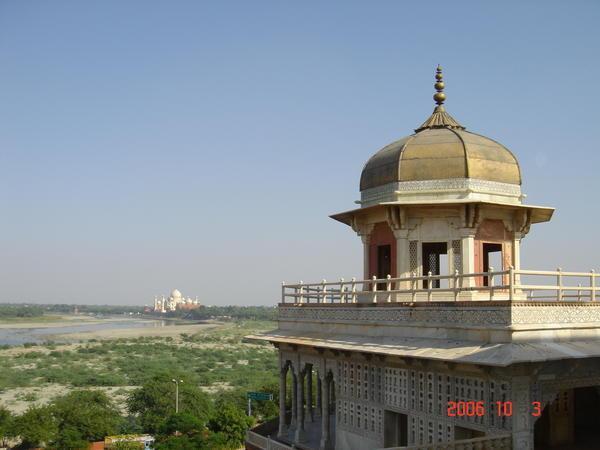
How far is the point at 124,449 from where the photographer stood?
32500 mm

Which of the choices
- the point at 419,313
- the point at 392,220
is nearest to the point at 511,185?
the point at 392,220

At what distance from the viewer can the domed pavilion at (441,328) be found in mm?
10211

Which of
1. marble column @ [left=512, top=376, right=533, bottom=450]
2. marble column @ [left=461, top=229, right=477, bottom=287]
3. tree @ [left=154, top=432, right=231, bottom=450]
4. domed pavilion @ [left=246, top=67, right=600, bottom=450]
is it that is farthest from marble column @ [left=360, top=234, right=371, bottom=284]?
tree @ [left=154, top=432, right=231, bottom=450]

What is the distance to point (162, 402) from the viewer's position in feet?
142

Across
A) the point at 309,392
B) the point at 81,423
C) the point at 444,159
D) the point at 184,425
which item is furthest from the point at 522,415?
the point at 81,423

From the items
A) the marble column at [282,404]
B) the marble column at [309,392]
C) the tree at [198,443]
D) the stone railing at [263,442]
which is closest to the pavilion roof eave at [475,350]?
the stone railing at [263,442]

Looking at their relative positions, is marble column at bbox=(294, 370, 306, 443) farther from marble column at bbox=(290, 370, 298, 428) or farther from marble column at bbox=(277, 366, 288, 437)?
marble column at bbox=(277, 366, 288, 437)

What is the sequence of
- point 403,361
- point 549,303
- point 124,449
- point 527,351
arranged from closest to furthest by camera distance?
point 527,351, point 549,303, point 403,361, point 124,449

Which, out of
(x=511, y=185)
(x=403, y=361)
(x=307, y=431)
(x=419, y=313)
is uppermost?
(x=511, y=185)

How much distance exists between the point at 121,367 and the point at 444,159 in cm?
7227

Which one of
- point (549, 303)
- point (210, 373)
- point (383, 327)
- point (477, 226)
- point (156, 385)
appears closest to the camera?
point (549, 303)

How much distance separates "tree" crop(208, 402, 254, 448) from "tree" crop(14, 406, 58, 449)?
9.08 m

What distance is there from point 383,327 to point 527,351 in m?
3.79

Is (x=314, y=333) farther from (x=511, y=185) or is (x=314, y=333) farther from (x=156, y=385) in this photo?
(x=156, y=385)
